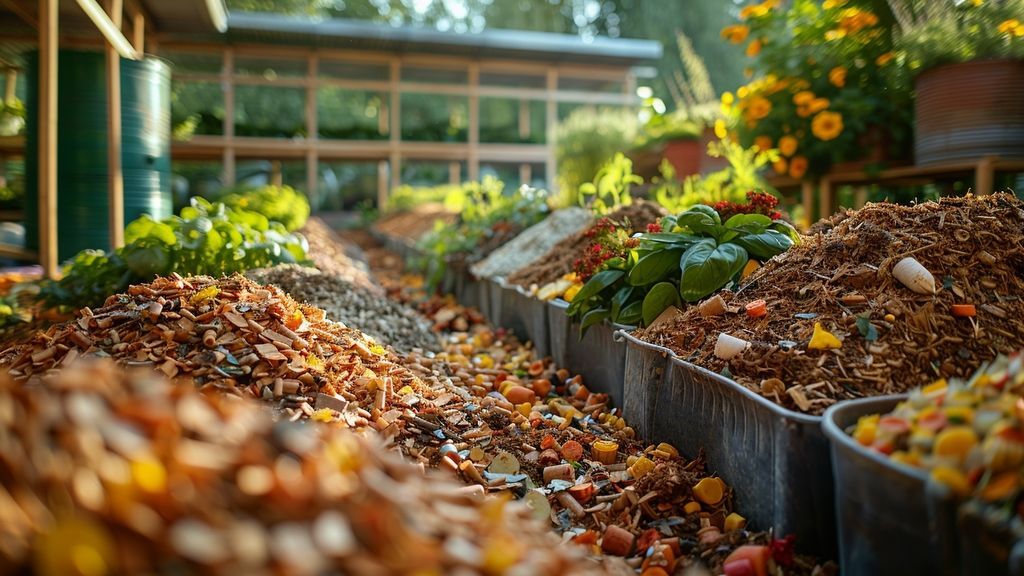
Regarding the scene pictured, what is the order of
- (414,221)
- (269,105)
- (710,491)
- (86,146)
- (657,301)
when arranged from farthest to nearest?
(269,105)
(414,221)
(86,146)
(657,301)
(710,491)

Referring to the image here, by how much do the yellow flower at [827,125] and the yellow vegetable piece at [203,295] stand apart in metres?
3.69

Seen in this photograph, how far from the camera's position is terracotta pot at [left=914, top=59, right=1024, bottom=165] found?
3.63 meters

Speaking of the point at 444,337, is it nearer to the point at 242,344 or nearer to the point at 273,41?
the point at 242,344

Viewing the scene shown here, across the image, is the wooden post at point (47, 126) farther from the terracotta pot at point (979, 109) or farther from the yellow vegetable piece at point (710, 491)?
the terracotta pot at point (979, 109)

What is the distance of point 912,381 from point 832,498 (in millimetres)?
393

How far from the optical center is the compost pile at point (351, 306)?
314cm

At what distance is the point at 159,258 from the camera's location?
3.00m

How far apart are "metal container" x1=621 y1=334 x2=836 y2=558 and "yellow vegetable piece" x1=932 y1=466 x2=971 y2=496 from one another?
35 cm

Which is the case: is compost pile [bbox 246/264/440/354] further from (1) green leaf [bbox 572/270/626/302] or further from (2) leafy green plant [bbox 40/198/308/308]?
(1) green leaf [bbox 572/270/626/302]

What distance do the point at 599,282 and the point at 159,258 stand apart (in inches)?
70.9

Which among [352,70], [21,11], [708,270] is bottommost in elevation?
[708,270]

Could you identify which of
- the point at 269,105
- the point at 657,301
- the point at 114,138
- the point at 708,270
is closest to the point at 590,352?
the point at 657,301

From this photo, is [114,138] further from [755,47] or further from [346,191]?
[346,191]

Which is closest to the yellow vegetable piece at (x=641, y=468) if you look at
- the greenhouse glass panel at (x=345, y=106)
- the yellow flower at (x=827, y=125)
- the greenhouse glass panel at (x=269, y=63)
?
the yellow flower at (x=827, y=125)
